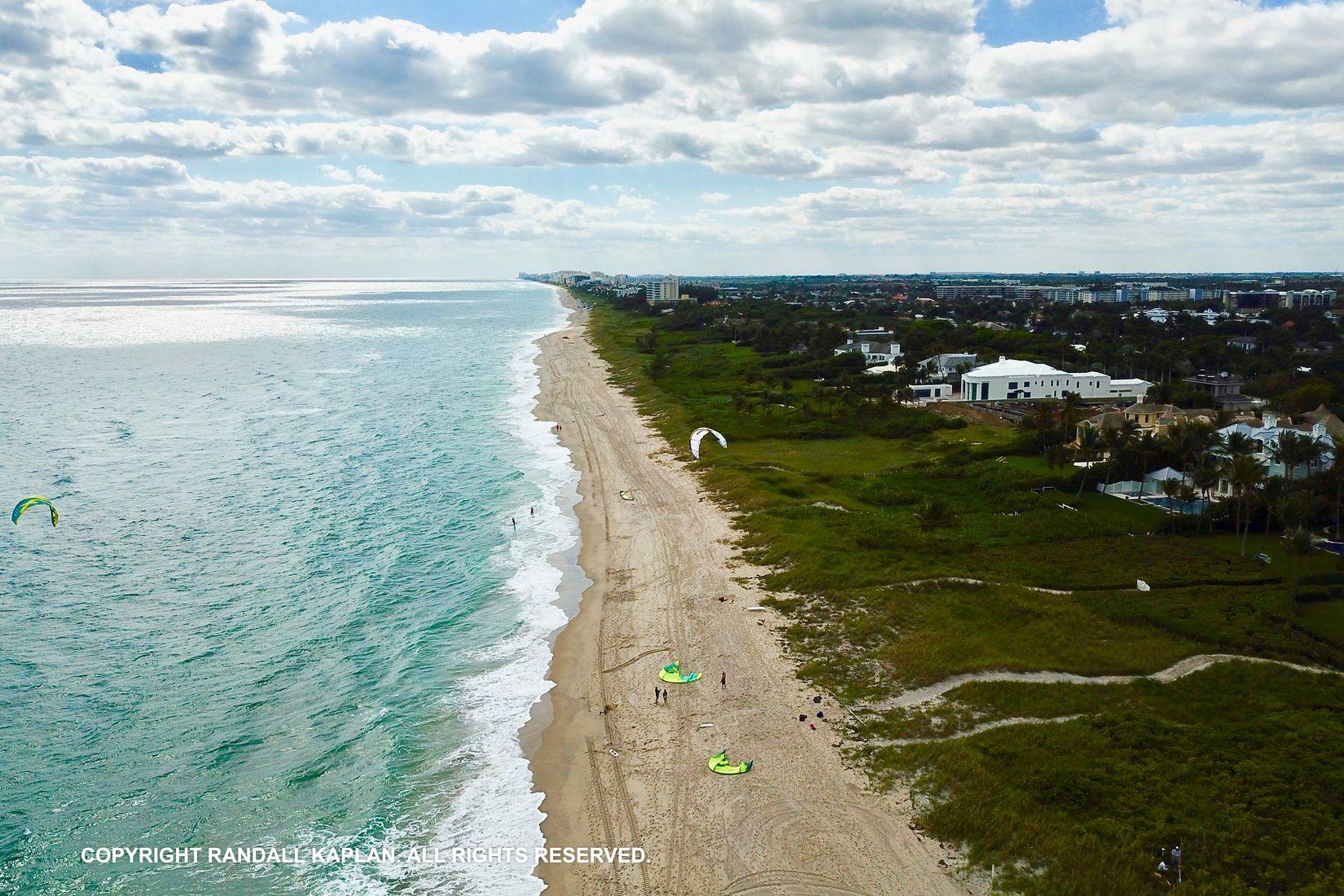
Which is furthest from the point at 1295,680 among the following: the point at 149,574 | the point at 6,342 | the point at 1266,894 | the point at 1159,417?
the point at 6,342

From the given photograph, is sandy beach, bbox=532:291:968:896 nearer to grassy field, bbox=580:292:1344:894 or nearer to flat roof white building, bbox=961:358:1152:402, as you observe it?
grassy field, bbox=580:292:1344:894

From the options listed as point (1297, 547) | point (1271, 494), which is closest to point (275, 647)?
point (1297, 547)

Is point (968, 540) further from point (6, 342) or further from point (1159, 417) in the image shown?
point (6, 342)

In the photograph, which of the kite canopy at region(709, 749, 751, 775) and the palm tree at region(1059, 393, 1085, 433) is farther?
the palm tree at region(1059, 393, 1085, 433)

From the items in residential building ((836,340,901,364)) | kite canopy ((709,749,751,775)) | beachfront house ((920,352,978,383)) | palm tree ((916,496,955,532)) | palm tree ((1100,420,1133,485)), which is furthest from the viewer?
residential building ((836,340,901,364))

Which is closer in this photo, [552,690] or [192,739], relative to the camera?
[192,739]

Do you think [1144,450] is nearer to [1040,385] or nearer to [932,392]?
[1040,385]

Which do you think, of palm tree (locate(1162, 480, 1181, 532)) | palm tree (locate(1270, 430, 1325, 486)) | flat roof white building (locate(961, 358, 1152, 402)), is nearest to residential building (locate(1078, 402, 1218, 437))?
palm tree (locate(1162, 480, 1181, 532))
